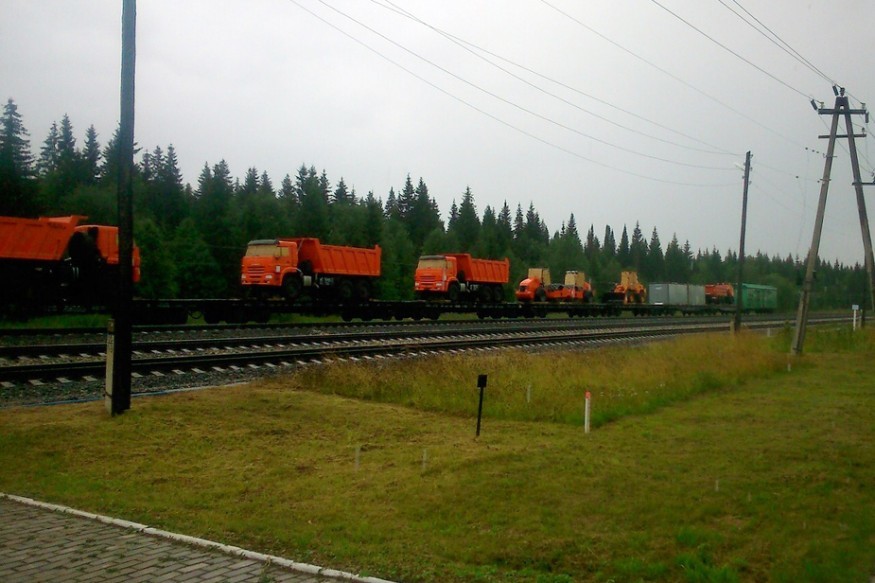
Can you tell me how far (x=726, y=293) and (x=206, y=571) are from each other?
85.2 m

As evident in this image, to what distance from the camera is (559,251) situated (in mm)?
101688

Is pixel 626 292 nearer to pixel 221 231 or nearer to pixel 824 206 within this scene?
pixel 221 231

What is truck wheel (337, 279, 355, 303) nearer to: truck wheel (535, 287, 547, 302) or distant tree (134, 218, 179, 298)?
distant tree (134, 218, 179, 298)

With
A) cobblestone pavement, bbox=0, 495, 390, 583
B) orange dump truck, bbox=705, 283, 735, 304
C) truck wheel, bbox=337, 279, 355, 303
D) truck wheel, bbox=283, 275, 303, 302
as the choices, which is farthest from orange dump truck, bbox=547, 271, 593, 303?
cobblestone pavement, bbox=0, 495, 390, 583

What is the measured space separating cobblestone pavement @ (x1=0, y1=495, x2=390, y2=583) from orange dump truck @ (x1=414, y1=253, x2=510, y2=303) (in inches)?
1418

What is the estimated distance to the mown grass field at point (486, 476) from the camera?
562 centimetres

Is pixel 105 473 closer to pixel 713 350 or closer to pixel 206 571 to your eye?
A: pixel 206 571

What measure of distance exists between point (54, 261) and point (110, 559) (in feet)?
78.9

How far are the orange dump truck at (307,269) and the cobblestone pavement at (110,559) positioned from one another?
89.8ft

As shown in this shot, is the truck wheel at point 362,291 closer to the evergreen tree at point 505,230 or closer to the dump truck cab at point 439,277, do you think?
the dump truck cab at point 439,277

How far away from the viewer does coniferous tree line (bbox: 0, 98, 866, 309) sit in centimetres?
4444

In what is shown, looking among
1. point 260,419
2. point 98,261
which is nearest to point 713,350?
point 260,419

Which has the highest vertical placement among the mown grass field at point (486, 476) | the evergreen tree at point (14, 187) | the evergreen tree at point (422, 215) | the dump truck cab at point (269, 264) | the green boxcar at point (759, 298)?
the evergreen tree at point (422, 215)

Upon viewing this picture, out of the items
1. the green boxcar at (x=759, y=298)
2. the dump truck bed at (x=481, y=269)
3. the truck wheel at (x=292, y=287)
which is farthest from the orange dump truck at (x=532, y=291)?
the green boxcar at (x=759, y=298)
